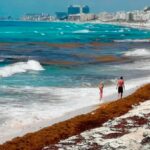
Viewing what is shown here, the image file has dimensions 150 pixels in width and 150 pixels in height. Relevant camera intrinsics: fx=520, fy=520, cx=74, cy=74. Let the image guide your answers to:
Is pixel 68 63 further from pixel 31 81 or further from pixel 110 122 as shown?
pixel 110 122

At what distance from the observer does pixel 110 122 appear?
73.3ft

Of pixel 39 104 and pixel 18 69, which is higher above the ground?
pixel 39 104

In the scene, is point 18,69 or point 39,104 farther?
point 18,69

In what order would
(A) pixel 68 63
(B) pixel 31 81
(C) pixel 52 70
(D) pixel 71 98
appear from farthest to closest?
1. (A) pixel 68 63
2. (C) pixel 52 70
3. (B) pixel 31 81
4. (D) pixel 71 98

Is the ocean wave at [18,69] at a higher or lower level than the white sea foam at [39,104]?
lower

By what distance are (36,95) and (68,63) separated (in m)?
28.4

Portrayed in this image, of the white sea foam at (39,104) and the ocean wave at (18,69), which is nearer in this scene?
the white sea foam at (39,104)

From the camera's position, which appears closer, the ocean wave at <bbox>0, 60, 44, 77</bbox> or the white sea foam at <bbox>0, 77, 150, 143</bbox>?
the white sea foam at <bbox>0, 77, 150, 143</bbox>

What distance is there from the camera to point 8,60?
67062mm

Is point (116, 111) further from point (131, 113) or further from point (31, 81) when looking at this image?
point (31, 81)

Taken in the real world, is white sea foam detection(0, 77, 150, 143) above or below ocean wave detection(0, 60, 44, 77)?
above

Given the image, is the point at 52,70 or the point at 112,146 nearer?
the point at 112,146

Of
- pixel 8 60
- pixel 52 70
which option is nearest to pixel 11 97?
pixel 52 70

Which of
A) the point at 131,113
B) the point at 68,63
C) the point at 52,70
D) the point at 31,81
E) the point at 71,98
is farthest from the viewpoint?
the point at 68,63
